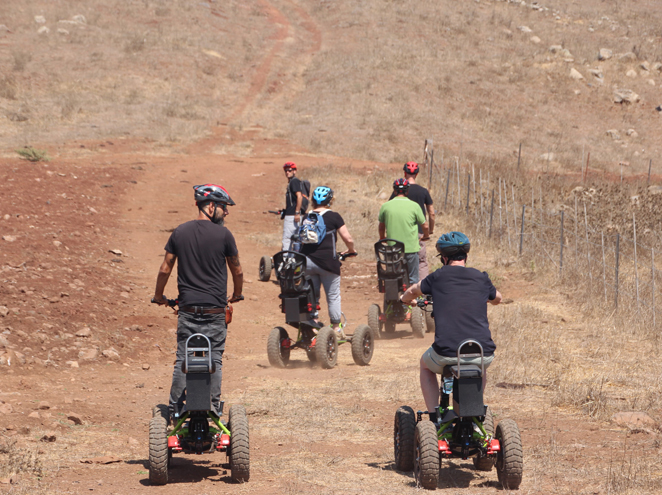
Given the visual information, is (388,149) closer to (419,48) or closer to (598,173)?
(598,173)

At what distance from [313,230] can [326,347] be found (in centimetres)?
146

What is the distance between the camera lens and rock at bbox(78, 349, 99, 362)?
932 centimetres

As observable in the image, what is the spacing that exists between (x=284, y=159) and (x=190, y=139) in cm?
415

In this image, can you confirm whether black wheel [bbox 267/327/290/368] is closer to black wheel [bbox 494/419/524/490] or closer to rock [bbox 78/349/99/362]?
rock [bbox 78/349/99/362]

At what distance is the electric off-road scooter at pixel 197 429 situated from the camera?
516 cm

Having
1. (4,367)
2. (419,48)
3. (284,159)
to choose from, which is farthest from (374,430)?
(419,48)

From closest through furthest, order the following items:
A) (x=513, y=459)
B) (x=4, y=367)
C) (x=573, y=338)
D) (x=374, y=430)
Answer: (x=513, y=459) < (x=374, y=430) < (x=4, y=367) < (x=573, y=338)

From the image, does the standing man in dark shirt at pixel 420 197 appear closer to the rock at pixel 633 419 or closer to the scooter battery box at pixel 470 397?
the rock at pixel 633 419

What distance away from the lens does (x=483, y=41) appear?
1766 inches

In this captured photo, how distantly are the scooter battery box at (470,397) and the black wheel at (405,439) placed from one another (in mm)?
579

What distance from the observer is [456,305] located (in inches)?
203

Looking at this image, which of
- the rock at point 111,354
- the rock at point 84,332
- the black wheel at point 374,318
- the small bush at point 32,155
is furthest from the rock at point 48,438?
the small bush at point 32,155

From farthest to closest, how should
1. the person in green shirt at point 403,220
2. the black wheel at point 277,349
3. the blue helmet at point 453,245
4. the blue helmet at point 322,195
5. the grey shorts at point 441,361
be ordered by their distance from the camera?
the person in green shirt at point 403,220 → the black wheel at point 277,349 → the blue helmet at point 322,195 → the blue helmet at point 453,245 → the grey shorts at point 441,361

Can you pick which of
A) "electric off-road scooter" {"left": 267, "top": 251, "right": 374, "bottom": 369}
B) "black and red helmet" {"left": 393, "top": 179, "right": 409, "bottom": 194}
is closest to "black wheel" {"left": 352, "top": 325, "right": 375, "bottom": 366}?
"electric off-road scooter" {"left": 267, "top": 251, "right": 374, "bottom": 369}
